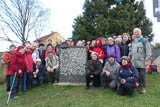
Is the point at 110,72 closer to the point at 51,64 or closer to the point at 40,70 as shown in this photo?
the point at 51,64

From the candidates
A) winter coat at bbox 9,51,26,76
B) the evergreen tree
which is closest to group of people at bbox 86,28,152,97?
winter coat at bbox 9,51,26,76

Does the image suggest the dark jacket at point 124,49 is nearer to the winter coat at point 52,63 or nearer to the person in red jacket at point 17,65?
the winter coat at point 52,63

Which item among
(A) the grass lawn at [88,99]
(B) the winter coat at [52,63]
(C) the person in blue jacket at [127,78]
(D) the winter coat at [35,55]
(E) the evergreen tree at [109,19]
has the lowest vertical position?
(A) the grass lawn at [88,99]

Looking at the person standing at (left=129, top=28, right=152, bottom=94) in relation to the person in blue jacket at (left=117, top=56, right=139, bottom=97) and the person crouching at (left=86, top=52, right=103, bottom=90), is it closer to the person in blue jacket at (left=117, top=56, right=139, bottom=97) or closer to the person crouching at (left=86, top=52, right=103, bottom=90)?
the person in blue jacket at (left=117, top=56, right=139, bottom=97)

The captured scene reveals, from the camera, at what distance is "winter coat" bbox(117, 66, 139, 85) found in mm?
4005

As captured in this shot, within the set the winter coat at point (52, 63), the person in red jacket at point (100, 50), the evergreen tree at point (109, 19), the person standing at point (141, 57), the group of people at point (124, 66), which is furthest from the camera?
the evergreen tree at point (109, 19)

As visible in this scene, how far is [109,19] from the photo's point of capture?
12047 millimetres

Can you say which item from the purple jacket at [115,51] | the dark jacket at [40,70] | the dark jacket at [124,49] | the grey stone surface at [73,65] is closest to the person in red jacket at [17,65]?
the dark jacket at [40,70]

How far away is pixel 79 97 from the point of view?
4.19m

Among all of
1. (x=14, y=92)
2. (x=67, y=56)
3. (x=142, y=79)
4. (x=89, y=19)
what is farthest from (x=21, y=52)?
(x=89, y=19)

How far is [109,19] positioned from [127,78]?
8.98 m

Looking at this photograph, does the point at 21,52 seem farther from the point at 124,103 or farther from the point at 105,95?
the point at 124,103

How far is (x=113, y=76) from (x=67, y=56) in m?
2.38

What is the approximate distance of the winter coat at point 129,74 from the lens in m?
4.01
